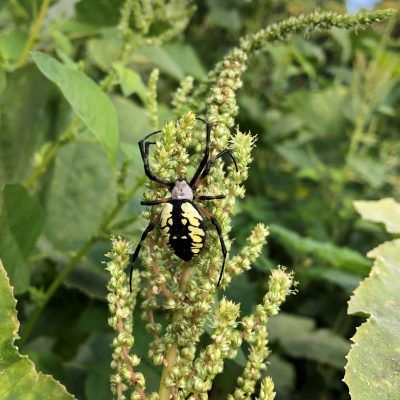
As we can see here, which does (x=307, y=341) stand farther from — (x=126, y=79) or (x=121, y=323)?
(x=121, y=323)

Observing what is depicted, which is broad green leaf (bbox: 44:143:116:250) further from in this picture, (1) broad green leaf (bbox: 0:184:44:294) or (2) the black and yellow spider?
(2) the black and yellow spider

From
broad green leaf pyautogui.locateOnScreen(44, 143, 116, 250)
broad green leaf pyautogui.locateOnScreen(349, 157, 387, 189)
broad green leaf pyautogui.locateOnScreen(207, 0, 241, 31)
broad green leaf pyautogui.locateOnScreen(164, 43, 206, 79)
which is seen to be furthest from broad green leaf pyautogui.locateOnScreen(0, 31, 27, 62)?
→ broad green leaf pyautogui.locateOnScreen(349, 157, 387, 189)

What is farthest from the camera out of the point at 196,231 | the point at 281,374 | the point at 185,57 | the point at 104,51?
the point at 185,57

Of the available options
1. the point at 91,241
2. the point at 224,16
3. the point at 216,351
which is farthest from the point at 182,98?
the point at 224,16

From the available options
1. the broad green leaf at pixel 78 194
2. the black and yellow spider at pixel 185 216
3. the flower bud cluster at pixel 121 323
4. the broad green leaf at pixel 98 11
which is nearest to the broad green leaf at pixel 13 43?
the broad green leaf at pixel 98 11

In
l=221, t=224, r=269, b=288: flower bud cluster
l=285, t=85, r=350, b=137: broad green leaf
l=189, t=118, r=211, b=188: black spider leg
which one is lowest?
l=221, t=224, r=269, b=288: flower bud cluster

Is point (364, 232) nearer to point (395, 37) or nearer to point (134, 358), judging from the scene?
point (395, 37)

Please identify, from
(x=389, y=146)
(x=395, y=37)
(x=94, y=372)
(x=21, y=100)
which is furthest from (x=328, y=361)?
(x=395, y=37)
